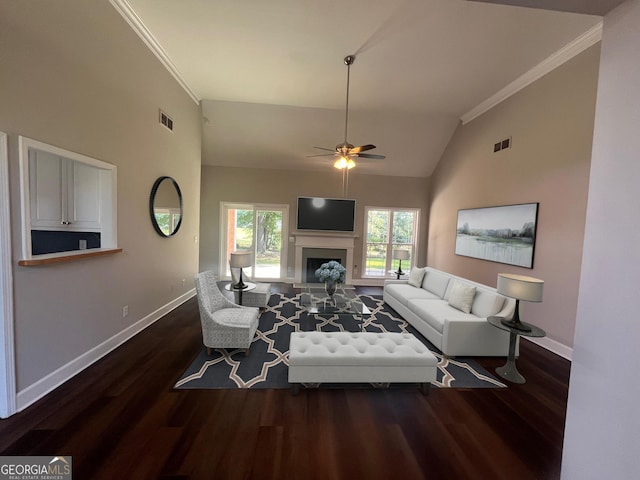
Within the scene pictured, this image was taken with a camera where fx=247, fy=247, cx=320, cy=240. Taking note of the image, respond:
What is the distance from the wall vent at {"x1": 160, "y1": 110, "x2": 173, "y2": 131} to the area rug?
333 cm

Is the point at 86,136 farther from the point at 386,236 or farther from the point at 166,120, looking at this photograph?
the point at 386,236

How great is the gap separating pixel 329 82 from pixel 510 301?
404 centimetres

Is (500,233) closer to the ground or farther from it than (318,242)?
farther from it

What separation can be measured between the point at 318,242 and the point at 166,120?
158 inches

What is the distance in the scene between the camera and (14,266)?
1.86 m

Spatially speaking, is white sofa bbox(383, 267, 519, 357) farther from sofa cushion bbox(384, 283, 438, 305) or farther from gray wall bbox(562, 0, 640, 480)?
gray wall bbox(562, 0, 640, 480)

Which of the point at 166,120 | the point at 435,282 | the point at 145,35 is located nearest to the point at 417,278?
the point at 435,282

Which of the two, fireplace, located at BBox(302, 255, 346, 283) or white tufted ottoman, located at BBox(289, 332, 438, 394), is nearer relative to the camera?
white tufted ottoman, located at BBox(289, 332, 438, 394)

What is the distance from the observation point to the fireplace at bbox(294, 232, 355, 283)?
21.1 ft

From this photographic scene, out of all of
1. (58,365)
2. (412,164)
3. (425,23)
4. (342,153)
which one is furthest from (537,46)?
(58,365)

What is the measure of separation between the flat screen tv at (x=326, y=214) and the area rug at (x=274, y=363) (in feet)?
9.50

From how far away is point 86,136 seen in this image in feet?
7.93

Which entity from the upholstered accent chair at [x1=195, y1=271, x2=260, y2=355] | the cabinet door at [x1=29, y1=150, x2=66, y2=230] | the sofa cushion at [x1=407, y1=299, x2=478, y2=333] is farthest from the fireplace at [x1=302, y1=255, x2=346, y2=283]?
the cabinet door at [x1=29, y1=150, x2=66, y2=230]

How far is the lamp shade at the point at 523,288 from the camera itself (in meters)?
2.45
